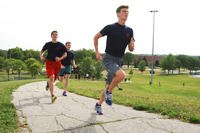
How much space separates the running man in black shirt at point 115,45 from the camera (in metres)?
6.92

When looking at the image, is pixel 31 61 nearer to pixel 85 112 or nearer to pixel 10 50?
pixel 10 50

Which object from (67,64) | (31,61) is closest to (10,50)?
(31,61)

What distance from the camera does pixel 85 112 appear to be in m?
7.62

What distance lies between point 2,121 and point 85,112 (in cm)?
201

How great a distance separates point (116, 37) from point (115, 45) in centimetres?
17

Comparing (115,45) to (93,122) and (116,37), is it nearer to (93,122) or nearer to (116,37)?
(116,37)

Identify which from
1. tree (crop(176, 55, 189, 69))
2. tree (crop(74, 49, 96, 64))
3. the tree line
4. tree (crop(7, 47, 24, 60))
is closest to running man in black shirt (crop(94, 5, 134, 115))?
the tree line

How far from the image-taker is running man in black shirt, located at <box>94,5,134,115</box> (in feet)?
22.7

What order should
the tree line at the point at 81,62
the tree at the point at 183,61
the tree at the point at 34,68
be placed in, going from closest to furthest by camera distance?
the tree line at the point at 81,62
the tree at the point at 34,68
the tree at the point at 183,61

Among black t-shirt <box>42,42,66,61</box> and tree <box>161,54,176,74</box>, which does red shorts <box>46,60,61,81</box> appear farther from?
tree <box>161,54,176,74</box>

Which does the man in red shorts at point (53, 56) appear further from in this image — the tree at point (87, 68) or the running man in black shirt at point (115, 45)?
the tree at point (87, 68)

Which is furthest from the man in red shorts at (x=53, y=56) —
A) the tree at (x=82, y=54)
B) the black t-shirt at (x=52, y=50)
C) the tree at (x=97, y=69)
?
the tree at (x=82, y=54)

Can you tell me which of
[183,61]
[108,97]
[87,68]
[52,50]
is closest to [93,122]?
[108,97]

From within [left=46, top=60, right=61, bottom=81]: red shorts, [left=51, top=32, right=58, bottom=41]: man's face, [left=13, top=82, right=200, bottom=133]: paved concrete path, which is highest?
Answer: [left=51, top=32, right=58, bottom=41]: man's face
